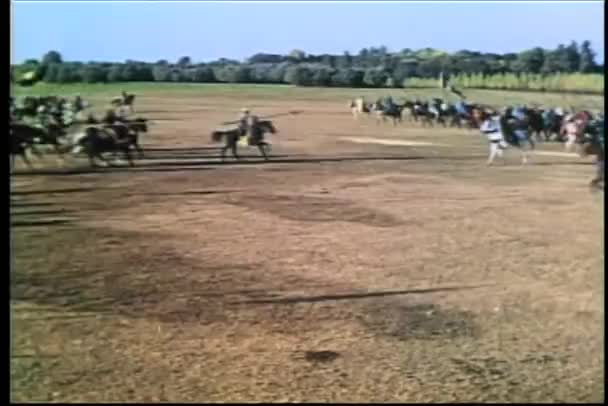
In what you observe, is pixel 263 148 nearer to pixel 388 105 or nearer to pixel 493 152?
pixel 388 105

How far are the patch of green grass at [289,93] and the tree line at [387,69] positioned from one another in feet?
0.05

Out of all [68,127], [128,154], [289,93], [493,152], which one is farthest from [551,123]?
[68,127]

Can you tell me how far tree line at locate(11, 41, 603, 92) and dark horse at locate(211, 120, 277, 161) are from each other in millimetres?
97

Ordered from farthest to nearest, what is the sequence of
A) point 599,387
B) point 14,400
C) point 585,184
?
point 585,184
point 599,387
point 14,400

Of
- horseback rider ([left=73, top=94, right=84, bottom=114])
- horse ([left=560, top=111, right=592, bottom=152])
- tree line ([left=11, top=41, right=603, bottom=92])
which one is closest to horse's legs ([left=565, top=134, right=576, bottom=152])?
horse ([left=560, top=111, right=592, bottom=152])

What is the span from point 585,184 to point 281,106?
0.65 metres

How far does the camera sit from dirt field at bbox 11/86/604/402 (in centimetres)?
152

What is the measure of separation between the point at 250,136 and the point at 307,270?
1.05ft

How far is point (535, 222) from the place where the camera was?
1.69 meters

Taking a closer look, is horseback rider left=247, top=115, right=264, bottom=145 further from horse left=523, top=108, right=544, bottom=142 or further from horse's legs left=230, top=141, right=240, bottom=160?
horse left=523, top=108, right=544, bottom=142

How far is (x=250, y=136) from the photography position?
1.74 meters

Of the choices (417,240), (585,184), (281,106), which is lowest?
(417,240)

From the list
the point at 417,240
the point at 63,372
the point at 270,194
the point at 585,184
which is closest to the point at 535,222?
the point at 585,184

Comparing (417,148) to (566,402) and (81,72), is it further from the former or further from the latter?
(81,72)
